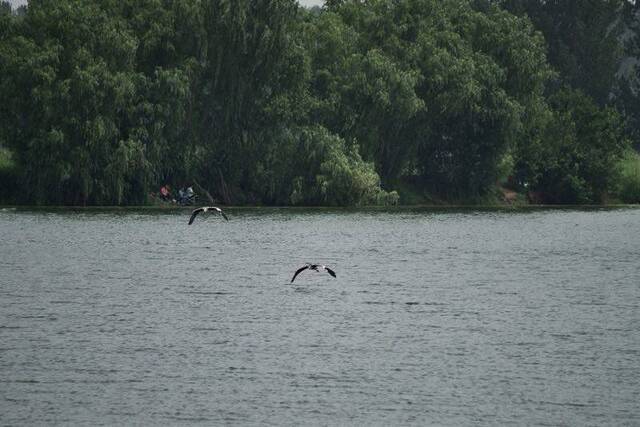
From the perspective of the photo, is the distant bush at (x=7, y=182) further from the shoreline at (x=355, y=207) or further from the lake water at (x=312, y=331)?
the lake water at (x=312, y=331)

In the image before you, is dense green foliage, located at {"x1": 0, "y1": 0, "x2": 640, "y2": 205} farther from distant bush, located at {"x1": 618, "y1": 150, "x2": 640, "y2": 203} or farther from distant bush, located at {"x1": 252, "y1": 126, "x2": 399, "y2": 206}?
distant bush, located at {"x1": 618, "y1": 150, "x2": 640, "y2": 203}

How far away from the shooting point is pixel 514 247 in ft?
210

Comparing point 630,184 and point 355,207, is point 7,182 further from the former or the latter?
point 630,184

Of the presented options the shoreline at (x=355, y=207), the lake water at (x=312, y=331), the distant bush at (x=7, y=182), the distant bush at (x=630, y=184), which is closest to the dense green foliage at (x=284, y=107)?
the distant bush at (x=7, y=182)

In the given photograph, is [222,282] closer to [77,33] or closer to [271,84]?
[77,33]

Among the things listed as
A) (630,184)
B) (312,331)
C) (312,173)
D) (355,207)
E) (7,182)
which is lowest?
(312,331)

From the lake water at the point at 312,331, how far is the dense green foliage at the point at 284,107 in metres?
16.3

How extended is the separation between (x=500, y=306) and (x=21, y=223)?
116 ft

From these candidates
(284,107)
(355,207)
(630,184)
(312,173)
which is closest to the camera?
(312,173)

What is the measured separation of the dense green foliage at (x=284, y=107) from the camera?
79.9m

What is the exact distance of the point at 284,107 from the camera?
89.0m

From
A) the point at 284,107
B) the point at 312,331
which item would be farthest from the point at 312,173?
the point at 312,331

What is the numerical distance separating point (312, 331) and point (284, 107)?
55487 mm

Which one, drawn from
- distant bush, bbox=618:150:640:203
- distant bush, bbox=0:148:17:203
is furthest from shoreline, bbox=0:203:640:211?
distant bush, bbox=0:148:17:203
